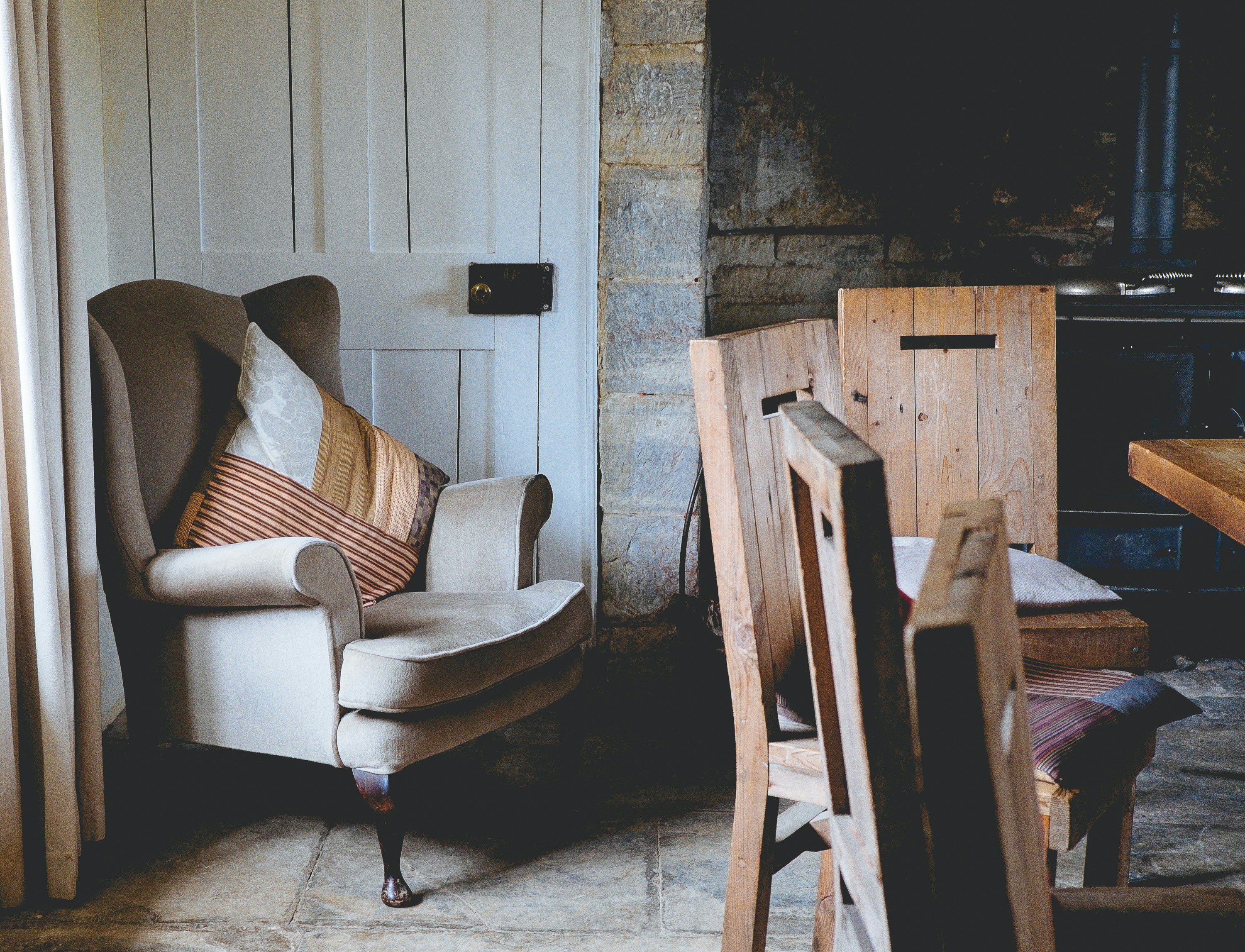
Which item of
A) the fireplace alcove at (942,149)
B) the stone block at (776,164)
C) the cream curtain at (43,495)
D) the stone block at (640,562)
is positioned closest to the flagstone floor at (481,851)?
the cream curtain at (43,495)

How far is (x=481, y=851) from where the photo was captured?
192 cm

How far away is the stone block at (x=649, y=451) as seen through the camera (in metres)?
2.57

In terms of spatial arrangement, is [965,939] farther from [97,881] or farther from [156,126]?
[156,126]

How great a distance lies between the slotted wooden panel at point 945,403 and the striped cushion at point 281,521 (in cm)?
110

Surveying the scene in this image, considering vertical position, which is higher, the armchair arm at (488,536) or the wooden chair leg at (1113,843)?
the armchair arm at (488,536)

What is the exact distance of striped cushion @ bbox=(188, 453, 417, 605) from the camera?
6.56 ft

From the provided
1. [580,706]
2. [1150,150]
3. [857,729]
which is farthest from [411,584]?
[1150,150]

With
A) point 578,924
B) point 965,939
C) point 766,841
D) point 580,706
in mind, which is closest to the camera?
point 965,939

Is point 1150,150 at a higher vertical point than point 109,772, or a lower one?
higher

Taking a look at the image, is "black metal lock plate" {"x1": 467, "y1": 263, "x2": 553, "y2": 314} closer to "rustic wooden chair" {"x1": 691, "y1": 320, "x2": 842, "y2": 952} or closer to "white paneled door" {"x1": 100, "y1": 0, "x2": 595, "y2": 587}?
"white paneled door" {"x1": 100, "y1": 0, "x2": 595, "y2": 587}

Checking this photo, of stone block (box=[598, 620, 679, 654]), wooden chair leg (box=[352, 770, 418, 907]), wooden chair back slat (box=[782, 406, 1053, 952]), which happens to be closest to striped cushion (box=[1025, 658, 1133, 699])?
→ wooden chair back slat (box=[782, 406, 1053, 952])

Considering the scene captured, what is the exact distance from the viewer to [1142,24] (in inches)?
117

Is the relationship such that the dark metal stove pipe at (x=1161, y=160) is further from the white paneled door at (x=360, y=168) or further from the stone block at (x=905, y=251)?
the white paneled door at (x=360, y=168)

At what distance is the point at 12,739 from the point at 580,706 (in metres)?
1.02
